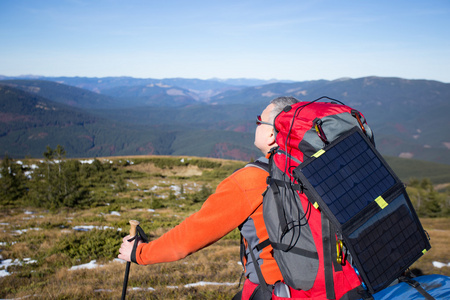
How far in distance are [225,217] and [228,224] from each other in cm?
6

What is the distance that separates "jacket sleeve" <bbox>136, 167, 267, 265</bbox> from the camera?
2.17 m

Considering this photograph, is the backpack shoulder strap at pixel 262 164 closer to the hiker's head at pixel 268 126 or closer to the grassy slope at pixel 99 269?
the hiker's head at pixel 268 126

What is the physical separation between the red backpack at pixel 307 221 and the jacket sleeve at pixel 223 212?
111mm

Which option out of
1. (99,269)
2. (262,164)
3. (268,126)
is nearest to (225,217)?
(262,164)

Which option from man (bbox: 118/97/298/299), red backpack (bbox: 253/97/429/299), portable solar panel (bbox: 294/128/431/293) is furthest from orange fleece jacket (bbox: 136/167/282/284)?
portable solar panel (bbox: 294/128/431/293)

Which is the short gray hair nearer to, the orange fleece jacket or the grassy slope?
the orange fleece jacket

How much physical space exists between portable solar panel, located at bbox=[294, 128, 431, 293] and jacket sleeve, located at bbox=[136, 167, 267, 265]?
360mm

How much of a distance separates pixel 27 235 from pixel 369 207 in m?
11.5

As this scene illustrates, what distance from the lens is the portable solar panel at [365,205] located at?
196 centimetres

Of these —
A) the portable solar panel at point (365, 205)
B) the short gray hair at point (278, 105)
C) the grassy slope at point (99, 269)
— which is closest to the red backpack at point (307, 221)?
the portable solar panel at point (365, 205)

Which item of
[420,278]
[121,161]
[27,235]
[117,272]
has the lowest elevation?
[121,161]

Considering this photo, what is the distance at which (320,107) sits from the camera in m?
2.23

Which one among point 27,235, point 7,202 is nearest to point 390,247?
point 27,235

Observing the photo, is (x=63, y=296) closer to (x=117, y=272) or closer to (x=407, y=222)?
(x=117, y=272)
